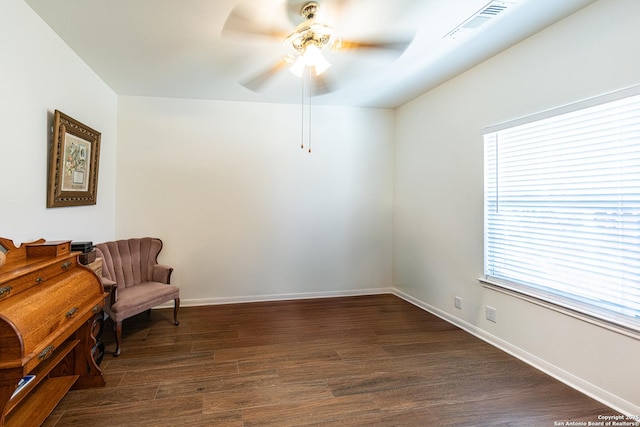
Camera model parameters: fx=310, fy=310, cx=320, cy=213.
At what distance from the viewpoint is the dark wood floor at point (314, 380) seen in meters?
1.93

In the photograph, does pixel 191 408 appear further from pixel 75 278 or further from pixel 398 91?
pixel 398 91

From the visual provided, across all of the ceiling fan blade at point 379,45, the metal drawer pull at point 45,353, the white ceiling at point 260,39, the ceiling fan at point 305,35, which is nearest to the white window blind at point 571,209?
the white ceiling at point 260,39

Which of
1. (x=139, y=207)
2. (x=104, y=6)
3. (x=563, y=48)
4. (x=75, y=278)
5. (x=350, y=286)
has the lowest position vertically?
(x=350, y=286)

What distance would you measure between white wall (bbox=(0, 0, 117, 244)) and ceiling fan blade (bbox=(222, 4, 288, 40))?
131cm

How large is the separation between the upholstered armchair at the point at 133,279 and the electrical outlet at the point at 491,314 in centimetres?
319

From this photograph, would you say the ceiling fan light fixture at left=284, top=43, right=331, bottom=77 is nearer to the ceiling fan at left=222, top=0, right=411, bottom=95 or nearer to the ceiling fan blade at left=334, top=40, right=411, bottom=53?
the ceiling fan at left=222, top=0, right=411, bottom=95

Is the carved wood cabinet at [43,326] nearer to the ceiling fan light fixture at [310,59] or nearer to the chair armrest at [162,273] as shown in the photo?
the chair armrest at [162,273]

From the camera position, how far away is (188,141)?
396 centimetres

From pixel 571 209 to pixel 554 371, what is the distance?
48.6 inches

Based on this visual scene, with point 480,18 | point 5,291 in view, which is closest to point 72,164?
point 5,291

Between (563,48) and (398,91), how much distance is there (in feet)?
5.72

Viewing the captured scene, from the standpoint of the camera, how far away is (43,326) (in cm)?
159

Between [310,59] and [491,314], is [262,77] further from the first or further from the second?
[491,314]

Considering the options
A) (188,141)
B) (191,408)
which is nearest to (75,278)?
(191,408)
